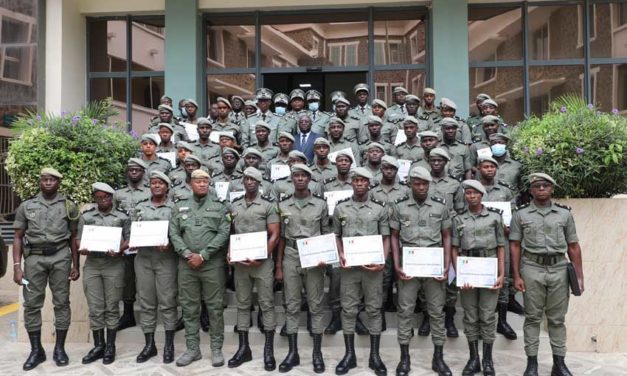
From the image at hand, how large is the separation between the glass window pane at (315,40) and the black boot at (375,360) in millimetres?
7384

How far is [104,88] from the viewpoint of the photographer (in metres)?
12.4

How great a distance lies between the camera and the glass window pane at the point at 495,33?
37.3ft

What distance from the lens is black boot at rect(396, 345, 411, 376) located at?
18.4 feet

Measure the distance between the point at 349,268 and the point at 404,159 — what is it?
2.28 metres

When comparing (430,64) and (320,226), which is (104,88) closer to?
(430,64)

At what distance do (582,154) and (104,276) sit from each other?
226 inches

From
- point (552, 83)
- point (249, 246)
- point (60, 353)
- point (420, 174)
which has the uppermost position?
point (552, 83)

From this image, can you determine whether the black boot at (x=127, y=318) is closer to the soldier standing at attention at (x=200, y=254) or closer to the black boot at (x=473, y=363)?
the soldier standing at attention at (x=200, y=254)

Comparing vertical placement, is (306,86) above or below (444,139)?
above

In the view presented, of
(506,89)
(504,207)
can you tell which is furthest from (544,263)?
(506,89)

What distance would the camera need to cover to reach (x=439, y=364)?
5625 mm

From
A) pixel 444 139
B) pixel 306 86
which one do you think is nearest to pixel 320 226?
pixel 444 139

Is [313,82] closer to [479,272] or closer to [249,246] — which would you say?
[249,246]

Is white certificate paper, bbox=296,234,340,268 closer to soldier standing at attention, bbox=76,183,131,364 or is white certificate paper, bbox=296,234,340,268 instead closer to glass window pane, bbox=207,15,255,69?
soldier standing at attention, bbox=76,183,131,364
